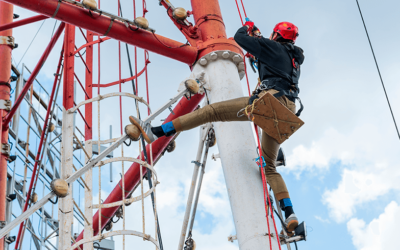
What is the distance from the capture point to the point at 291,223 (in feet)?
16.0

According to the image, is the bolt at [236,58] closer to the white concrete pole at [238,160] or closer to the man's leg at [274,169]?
the white concrete pole at [238,160]

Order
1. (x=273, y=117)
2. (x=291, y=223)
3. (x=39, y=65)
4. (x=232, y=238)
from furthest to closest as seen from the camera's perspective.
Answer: (x=39, y=65) → (x=232, y=238) → (x=273, y=117) → (x=291, y=223)

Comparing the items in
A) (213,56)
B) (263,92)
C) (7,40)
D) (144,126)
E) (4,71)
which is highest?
(7,40)

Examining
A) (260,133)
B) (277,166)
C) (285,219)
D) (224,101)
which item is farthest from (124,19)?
(285,219)

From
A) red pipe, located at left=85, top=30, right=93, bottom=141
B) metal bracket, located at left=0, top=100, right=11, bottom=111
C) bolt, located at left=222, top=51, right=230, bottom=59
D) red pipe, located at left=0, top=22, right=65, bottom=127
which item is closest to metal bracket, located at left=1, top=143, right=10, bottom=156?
red pipe, located at left=0, top=22, right=65, bottom=127

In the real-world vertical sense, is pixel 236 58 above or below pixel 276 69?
above

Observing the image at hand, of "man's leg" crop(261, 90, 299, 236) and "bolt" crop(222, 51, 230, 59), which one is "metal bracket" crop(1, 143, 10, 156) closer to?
"bolt" crop(222, 51, 230, 59)

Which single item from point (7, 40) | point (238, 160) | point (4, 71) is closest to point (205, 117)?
point (238, 160)

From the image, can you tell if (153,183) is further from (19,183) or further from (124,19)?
(19,183)

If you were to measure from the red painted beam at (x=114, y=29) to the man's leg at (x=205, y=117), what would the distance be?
4.02 feet

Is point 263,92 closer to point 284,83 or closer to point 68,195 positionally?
point 284,83

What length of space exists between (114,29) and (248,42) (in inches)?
64.3

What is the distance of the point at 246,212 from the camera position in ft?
16.6

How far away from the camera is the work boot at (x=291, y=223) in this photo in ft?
16.0
